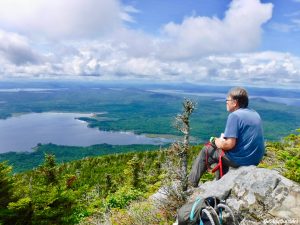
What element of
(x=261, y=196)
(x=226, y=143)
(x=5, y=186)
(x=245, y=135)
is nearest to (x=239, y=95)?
(x=245, y=135)

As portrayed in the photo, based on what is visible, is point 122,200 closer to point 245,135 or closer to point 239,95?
point 245,135

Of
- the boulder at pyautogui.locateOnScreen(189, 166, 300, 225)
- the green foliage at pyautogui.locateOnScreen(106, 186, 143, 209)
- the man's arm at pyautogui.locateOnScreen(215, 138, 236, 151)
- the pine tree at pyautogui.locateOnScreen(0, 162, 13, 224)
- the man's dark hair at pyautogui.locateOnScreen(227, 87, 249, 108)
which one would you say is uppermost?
the man's dark hair at pyautogui.locateOnScreen(227, 87, 249, 108)

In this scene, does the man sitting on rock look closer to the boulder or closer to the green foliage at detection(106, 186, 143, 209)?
the boulder

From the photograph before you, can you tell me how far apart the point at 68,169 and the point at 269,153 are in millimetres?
49411

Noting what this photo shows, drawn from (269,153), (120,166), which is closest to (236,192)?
(269,153)

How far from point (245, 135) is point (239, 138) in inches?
6.8

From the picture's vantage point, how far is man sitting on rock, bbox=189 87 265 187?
753cm

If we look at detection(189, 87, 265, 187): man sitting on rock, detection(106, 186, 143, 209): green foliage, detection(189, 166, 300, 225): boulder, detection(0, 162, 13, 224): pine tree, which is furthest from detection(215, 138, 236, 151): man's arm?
detection(0, 162, 13, 224): pine tree

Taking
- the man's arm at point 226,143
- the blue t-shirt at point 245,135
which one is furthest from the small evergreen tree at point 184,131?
the blue t-shirt at point 245,135

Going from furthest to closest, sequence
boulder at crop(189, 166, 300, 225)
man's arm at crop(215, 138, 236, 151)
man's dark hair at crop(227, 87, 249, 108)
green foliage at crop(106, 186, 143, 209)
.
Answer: green foliage at crop(106, 186, 143, 209)
man's dark hair at crop(227, 87, 249, 108)
man's arm at crop(215, 138, 236, 151)
boulder at crop(189, 166, 300, 225)

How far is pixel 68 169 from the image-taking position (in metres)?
58.0

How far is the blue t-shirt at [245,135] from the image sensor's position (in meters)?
7.52

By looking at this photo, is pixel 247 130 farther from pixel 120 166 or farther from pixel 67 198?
pixel 120 166

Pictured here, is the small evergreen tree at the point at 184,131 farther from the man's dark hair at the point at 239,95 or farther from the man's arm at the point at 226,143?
the man's dark hair at the point at 239,95
